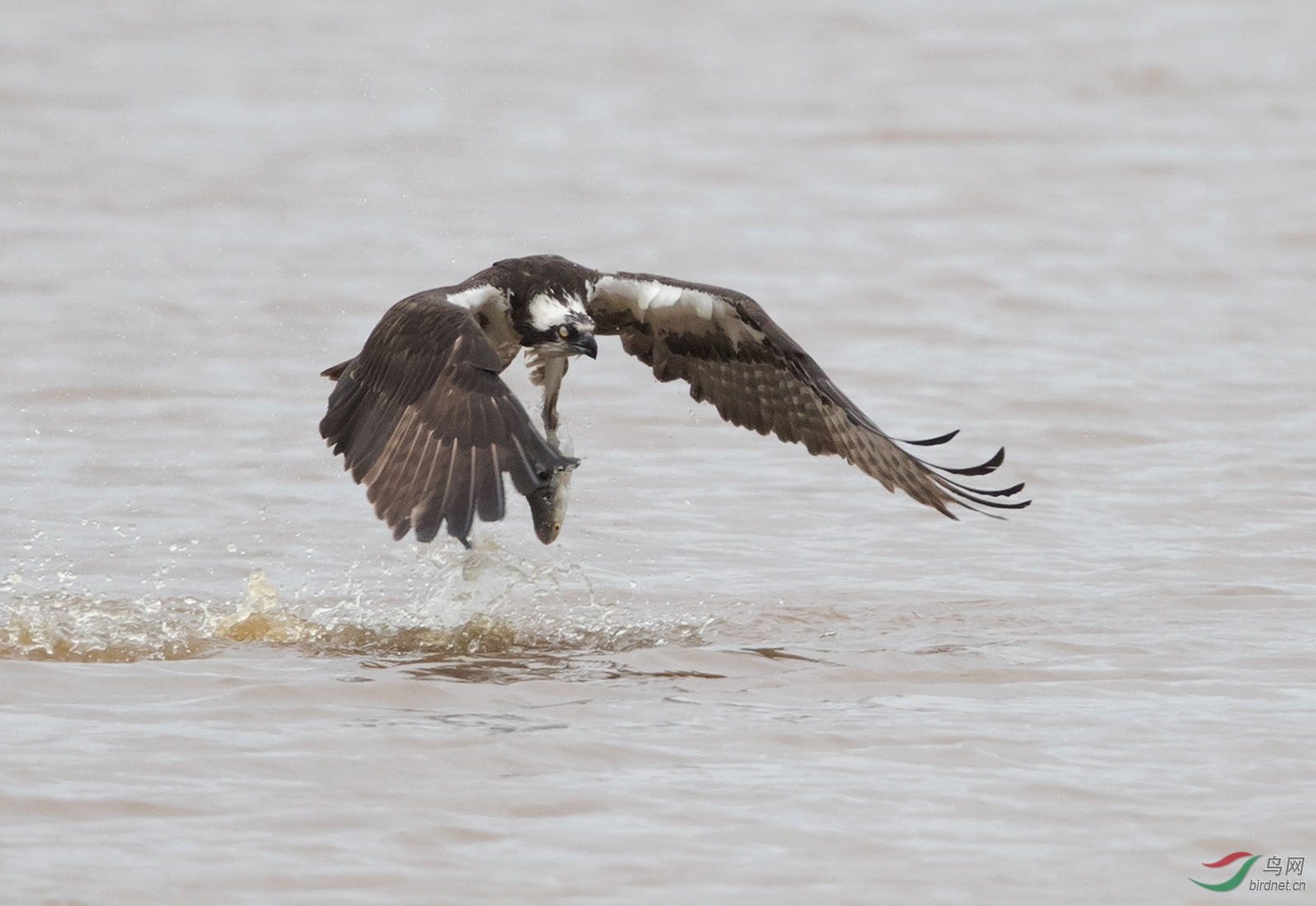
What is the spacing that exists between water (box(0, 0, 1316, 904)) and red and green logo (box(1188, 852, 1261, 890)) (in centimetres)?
4

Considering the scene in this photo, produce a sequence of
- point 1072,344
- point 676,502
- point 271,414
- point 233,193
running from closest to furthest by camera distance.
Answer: point 676,502
point 271,414
point 1072,344
point 233,193

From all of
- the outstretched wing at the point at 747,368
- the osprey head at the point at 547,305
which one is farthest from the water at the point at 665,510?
the osprey head at the point at 547,305

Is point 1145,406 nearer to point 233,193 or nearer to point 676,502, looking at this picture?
point 676,502

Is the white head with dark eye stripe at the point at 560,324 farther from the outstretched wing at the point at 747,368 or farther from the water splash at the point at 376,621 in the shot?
the water splash at the point at 376,621

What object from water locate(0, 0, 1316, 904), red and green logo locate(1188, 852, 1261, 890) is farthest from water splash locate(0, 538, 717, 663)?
red and green logo locate(1188, 852, 1261, 890)

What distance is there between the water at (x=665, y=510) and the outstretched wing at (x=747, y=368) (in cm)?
69

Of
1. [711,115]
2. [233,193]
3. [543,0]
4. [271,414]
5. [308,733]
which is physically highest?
[543,0]

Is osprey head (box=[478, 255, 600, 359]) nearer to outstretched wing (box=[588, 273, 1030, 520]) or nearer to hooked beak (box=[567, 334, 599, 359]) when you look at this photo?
hooked beak (box=[567, 334, 599, 359])

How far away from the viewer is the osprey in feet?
20.7

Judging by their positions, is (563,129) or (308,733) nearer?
(308,733)

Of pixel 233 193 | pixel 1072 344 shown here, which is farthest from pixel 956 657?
pixel 233 193

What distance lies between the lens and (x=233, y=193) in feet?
50.8

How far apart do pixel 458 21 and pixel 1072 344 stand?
12400 millimetres

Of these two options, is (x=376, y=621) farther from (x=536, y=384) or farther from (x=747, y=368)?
(x=747, y=368)
